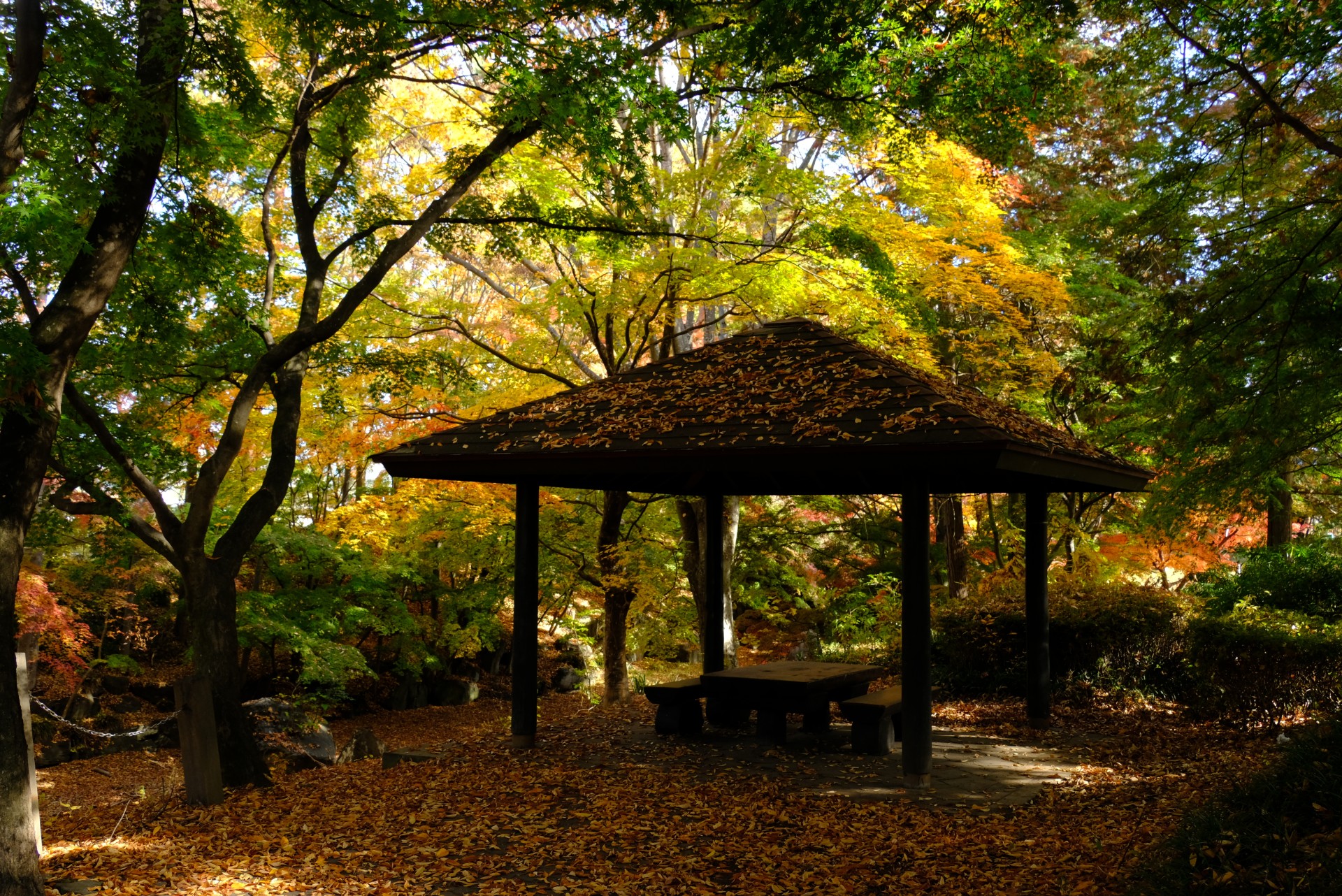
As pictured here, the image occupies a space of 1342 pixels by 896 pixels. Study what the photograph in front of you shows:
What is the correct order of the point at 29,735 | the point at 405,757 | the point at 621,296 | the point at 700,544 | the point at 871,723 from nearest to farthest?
the point at 29,735
the point at 871,723
the point at 405,757
the point at 621,296
the point at 700,544

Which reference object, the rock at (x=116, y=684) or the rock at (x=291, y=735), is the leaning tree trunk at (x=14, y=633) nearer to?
the rock at (x=291, y=735)

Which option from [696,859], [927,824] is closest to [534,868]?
[696,859]

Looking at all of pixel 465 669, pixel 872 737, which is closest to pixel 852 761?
pixel 872 737

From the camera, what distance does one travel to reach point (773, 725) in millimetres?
8625

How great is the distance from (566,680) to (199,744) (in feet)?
45.0

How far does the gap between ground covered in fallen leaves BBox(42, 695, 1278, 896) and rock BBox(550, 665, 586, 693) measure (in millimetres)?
11497

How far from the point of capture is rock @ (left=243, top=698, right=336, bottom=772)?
35.1ft

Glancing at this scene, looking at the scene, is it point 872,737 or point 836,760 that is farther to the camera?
point 872,737

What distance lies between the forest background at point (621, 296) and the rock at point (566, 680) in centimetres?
187

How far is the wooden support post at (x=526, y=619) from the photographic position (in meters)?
8.56

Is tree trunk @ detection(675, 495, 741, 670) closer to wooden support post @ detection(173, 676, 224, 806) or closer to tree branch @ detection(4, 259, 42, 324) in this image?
wooden support post @ detection(173, 676, 224, 806)

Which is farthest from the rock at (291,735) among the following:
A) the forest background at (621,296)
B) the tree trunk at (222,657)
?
the tree trunk at (222,657)

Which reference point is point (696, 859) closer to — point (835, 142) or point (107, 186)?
point (107, 186)

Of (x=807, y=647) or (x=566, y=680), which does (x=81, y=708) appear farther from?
(x=807, y=647)
